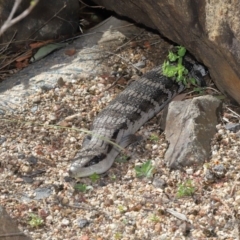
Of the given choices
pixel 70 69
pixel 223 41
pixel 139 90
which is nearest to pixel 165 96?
pixel 139 90

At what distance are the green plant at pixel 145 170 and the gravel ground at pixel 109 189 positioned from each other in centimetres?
3

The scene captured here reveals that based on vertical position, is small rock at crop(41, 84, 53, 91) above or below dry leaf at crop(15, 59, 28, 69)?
below

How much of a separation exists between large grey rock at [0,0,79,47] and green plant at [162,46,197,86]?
129 cm

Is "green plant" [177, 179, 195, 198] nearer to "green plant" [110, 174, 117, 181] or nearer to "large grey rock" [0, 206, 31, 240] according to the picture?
"green plant" [110, 174, 117, 181]

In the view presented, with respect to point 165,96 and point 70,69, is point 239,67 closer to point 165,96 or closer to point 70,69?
point 165,96

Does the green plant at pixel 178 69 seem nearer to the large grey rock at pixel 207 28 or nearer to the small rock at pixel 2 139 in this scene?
the large grey rock at pixel 207 28

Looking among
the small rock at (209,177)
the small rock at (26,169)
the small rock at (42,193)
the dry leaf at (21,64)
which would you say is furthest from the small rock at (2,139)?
the small rock at (209,177)

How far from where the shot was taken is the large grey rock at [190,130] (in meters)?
4.13

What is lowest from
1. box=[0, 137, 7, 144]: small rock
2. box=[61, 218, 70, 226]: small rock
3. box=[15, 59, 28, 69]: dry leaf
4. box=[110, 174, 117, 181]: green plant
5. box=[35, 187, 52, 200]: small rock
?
box=[110, 174, 117, 181]: green plant

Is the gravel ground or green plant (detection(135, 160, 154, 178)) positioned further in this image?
green plant (detection(135, 160, 154, 178))

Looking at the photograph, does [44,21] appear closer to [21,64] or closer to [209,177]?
[21,64]

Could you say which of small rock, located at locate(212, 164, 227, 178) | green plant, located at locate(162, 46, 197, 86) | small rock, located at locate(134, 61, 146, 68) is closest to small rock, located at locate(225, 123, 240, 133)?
small rock, located at locate(212, 164, 227, 178)

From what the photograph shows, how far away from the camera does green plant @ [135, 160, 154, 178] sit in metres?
4.18

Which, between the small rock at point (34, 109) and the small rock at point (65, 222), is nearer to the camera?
the small rock at point (65, 222)
